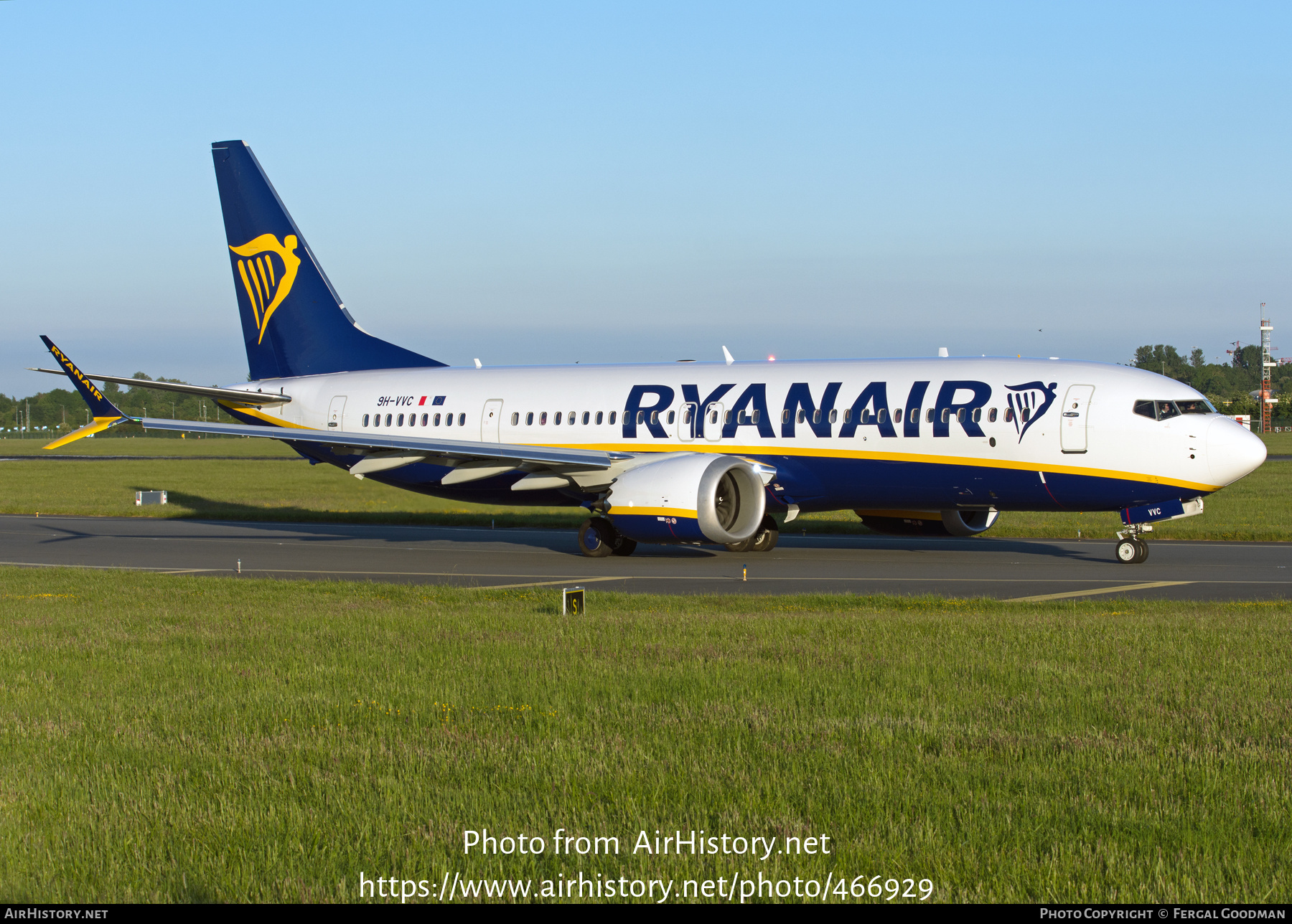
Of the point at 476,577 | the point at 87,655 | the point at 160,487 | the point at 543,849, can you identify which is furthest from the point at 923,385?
the point at 160,487

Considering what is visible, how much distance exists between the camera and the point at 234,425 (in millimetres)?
26047

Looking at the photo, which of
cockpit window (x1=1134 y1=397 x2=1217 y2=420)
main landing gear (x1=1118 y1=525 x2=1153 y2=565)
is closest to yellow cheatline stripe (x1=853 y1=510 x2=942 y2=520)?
main landing gear (x1=1118 y1=525 x2=1153 y2=565)

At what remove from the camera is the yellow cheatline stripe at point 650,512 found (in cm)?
2261

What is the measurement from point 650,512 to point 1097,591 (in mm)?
8153

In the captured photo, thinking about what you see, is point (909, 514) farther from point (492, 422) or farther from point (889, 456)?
point (492, 422)

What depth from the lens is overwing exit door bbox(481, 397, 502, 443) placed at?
28.3m

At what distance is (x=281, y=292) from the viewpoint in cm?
3153

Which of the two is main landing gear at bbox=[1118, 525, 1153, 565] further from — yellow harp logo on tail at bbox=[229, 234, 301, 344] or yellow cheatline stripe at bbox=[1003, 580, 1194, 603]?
yellow harp logo on tail at bbox=[229, 234, 301, 344]

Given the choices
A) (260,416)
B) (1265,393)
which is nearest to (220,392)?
(260,416)

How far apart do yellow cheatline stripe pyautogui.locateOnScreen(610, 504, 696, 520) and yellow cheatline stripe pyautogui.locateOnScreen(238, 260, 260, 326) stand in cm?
1341

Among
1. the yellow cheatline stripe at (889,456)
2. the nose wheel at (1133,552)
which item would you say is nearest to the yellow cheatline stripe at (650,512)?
the yellow cheatline stripe at (889,456)

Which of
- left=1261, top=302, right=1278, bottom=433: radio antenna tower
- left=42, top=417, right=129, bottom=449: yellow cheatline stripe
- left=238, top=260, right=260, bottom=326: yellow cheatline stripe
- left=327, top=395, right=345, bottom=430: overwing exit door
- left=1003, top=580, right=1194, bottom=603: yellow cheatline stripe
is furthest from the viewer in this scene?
left=1261, top=302, right=1278, bottom=433: radio antenna tower

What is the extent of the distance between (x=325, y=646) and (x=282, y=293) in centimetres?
2108

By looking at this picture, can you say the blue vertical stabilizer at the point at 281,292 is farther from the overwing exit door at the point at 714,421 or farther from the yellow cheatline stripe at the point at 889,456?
the overwing exit door at the point at 714,421
